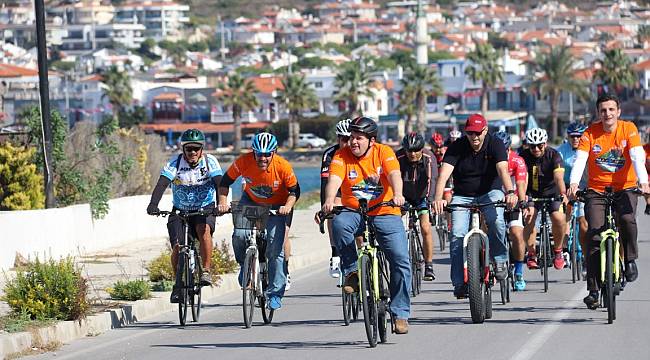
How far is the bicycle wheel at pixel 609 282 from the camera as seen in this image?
45.5ft

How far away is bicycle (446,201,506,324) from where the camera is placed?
13797 millimetres

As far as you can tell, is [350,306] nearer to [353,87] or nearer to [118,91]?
[353,87]

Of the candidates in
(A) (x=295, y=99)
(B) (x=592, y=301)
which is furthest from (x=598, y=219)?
(A) (x=295, y=99)

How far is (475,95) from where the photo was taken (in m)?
146

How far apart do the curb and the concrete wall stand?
247cm

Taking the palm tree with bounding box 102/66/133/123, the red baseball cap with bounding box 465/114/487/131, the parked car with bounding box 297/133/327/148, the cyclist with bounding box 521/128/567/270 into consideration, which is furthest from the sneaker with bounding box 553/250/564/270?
the palm tree with bounding box 102/66/133/123

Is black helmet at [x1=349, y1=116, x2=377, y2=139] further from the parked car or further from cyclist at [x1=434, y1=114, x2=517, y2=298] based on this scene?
the parked car

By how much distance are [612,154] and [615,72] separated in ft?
373

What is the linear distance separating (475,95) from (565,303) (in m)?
131

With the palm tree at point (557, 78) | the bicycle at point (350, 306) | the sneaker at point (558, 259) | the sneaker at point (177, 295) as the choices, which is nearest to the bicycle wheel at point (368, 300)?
the bicycle at point (350, 306)

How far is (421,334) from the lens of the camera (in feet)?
45.1

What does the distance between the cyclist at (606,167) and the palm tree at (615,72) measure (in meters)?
113

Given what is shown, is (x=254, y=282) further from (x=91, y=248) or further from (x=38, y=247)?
(x=91, y=248)

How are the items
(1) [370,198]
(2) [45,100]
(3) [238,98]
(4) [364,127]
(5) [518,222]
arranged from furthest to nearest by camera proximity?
(3) [238,98] → (2) [45,100] → (5) [518,222] → (1) [370,198] → (4) [364,127]
